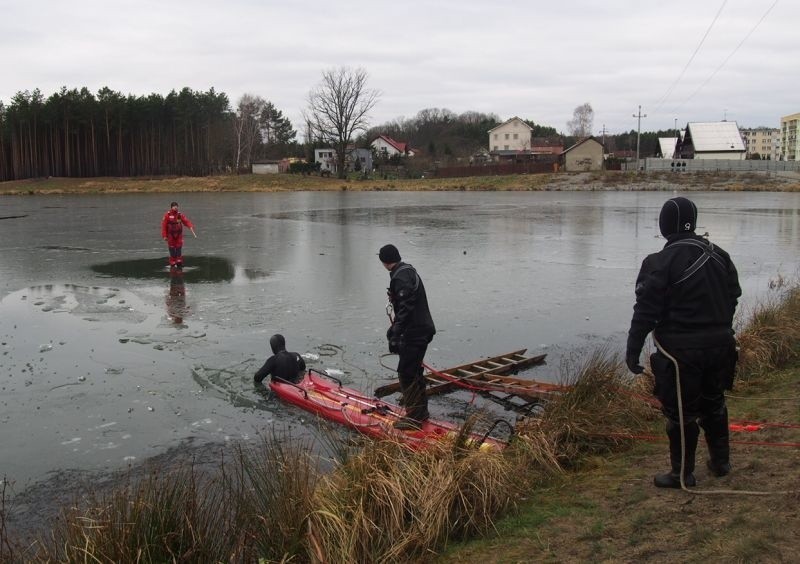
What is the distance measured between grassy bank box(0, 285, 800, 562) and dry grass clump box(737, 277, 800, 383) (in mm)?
2545

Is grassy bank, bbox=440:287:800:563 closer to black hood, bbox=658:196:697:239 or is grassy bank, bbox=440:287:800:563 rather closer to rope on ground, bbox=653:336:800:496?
rope on ground, bbox=653:336:800:496

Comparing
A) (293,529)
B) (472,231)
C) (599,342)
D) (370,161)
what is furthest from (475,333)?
(370,161)

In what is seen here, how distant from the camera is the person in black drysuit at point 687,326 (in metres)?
4.55

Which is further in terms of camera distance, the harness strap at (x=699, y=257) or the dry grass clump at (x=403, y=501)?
the harness strap at (x=699, y=257)

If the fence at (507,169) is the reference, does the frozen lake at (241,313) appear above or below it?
below

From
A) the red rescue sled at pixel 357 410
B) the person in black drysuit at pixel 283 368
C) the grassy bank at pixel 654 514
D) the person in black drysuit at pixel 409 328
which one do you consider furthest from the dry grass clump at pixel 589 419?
the person in black drysuit at pixel 283 368

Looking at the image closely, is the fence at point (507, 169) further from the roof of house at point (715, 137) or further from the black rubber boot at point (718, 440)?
the black rubber boot at point (718, 440)

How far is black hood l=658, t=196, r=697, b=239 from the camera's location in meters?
4.67

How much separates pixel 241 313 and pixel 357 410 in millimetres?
5863

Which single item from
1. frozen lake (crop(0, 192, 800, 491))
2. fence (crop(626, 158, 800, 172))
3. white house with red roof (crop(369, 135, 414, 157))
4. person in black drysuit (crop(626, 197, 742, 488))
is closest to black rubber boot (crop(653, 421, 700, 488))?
person in black drysuit (crop(626, 197, 742, 488))

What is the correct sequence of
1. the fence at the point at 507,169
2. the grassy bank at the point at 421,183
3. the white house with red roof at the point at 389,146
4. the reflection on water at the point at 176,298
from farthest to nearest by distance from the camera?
the white house with red roof at the point at 389,146 < the fence at the point at 507,169 < the grassy bank at the point at 421,183 < the reflection on water at the point at 176,298

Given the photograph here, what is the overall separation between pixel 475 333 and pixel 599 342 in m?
1.93

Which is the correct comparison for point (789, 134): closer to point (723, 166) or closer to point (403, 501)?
point (723, 166)

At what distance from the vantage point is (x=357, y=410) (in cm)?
710
